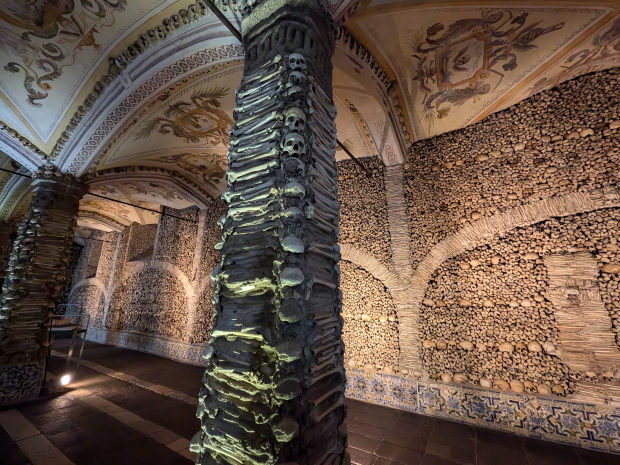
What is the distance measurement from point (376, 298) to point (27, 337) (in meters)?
5.48

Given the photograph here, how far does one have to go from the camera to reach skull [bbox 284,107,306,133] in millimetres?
1467

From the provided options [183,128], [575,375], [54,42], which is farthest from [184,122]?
[575,375]

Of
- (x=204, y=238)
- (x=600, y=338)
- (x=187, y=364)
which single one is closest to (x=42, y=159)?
(x=204, y=238)

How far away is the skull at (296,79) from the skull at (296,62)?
0.06m

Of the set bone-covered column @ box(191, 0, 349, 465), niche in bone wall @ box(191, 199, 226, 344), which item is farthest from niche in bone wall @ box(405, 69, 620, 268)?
niche in bone wall @ box(191, 199, 226, 344)

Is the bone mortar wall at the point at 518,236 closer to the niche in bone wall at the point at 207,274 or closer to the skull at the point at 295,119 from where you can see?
the skull at the point at 295,119

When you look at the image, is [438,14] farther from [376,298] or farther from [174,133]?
[174,133]

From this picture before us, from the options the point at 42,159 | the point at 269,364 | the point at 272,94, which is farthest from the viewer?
the point at 42,159

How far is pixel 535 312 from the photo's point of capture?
2.95 metres

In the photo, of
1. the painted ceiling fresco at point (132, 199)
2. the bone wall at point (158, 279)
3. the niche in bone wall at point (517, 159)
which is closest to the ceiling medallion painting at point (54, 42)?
the painted ceiling fresco at point (132, 199)

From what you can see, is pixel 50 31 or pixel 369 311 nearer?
pixel 50 31

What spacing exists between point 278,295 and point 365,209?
3.53 metres

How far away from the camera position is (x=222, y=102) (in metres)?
3.84

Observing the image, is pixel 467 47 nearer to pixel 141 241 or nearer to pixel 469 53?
pixel 469 53
